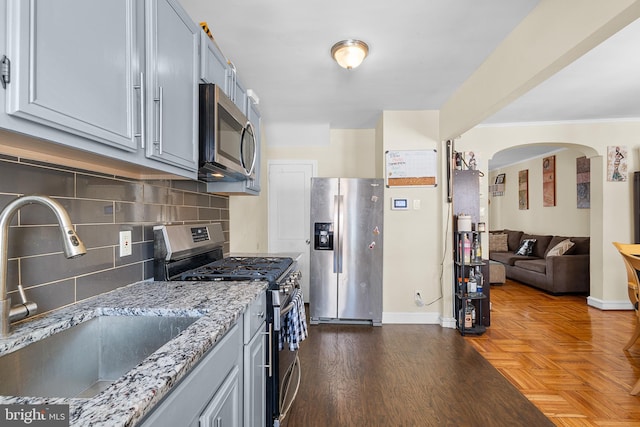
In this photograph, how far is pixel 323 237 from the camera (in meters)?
3.48

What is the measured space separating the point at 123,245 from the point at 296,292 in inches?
38.5

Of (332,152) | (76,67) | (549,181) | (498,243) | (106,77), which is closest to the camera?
(76,67)

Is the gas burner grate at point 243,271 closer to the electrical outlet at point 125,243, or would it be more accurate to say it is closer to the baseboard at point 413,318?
the electrical outlet at point 125,243

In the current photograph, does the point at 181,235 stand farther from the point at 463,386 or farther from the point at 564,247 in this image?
the point at 564,247

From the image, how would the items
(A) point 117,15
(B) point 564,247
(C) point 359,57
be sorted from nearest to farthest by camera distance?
(A) point 117,15 < (C) point 359,57 < (B) point 564,247

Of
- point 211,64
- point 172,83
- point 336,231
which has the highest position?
point 211,64

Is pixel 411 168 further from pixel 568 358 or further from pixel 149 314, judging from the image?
pixel 149 314

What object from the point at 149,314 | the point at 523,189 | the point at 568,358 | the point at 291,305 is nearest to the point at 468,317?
the point at 568,358

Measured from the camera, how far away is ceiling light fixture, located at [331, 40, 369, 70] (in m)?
2.04

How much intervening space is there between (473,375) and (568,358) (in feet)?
3.25

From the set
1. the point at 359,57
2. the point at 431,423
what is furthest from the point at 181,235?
the point at 431,423

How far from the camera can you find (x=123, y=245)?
1.36 meters

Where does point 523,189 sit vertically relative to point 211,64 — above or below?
below

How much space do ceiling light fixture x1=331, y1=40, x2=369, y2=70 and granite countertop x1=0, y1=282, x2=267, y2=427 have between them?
1615 millimetres
